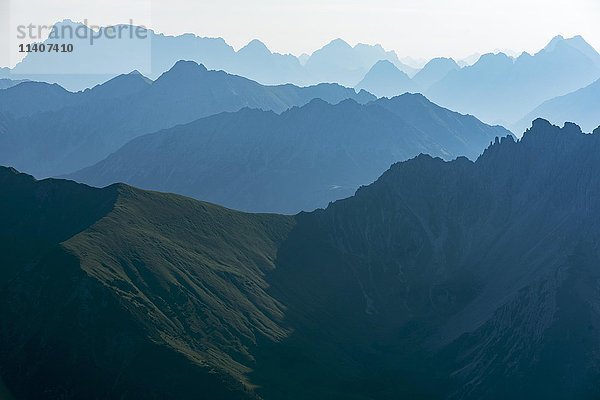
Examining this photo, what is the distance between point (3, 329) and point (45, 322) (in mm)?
11634

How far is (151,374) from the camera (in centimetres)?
18325

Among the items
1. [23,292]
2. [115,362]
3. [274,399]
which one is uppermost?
[23,292]

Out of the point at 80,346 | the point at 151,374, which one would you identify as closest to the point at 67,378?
the point at 80,346

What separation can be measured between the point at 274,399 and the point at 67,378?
53725 mm

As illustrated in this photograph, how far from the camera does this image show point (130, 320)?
194 meters

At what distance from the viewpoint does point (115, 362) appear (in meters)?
185

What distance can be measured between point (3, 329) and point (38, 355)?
14935mm

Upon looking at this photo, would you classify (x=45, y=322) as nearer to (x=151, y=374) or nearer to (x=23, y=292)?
(x=23, y=292)

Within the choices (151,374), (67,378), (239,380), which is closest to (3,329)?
(67,378)

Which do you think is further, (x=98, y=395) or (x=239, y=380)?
(x=239, y=380)

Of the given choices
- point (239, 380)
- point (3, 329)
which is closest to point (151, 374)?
point (239, 380)

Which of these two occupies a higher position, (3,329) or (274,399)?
(3,329)

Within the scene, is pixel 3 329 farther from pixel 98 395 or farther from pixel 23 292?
pixel 98 395

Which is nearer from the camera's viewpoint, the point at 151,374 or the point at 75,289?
the point at 151,374
